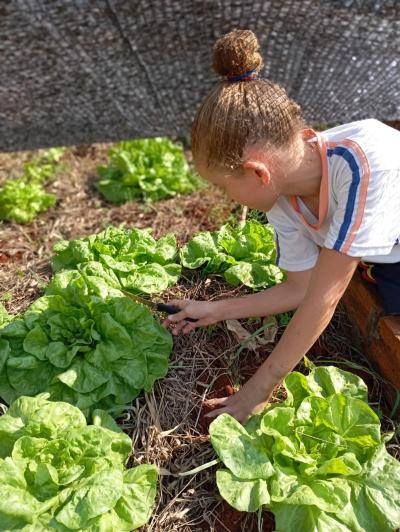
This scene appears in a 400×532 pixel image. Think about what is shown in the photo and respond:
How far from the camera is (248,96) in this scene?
1.89 metres

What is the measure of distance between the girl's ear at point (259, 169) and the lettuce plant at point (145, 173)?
8.30ft

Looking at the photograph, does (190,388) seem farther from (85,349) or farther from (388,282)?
(388,282)

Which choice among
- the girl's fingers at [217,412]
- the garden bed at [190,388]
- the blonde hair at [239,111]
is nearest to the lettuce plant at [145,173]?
the garden bed at [190,388]

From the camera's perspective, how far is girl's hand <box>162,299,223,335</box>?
249cm

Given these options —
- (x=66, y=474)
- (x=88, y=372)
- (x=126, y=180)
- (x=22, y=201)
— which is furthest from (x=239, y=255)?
(x=22, y=201)

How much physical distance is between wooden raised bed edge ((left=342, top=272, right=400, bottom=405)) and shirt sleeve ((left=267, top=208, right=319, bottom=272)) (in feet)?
1.36

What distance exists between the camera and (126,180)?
4453 millimetres

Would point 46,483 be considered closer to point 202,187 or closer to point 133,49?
point 133,49

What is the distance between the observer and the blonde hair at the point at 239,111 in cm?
188

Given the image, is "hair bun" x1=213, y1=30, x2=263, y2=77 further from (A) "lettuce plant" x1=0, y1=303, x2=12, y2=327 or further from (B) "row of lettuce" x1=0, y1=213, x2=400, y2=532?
(A) "lettuce plant" x1=0, y1=303, x2=12, y2=327

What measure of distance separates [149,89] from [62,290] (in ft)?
5.88

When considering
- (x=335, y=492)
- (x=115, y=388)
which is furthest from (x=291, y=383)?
(x=115, y=388)

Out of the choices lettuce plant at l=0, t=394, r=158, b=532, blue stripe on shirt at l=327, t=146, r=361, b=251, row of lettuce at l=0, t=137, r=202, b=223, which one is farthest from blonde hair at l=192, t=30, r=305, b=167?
row of lettuce at l=0, t=137, r=202, b=223

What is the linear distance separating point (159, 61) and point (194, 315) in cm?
191
